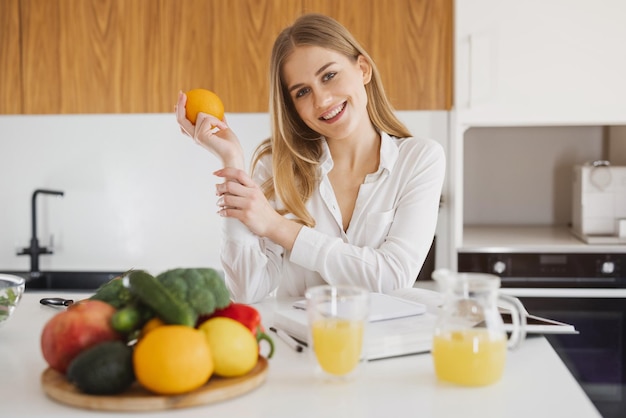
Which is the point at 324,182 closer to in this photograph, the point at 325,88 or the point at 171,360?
the point at 325,88

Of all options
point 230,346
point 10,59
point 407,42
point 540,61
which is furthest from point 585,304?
point 10,59

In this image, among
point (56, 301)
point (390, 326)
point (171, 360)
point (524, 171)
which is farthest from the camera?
point (524, 171)

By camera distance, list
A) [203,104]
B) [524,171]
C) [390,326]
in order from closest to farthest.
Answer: [390,326], [203,104], [524,171]

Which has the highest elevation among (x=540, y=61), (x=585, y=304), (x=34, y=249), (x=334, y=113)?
(x=540, y=61)

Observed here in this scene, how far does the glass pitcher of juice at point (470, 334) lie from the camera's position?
3.15 ft

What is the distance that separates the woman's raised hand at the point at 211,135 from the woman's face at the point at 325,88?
9.0 inches

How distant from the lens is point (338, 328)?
973 millimetres

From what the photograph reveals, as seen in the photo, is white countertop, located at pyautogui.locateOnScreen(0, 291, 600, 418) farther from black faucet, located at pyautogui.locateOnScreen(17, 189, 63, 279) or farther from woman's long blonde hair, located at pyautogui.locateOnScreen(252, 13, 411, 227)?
black faucet, located at pyautogui.locateOnScreen(17, 189, 63, 279)

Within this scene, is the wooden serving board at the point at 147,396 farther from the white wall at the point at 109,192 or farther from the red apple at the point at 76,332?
the white wall at the point at 109,192

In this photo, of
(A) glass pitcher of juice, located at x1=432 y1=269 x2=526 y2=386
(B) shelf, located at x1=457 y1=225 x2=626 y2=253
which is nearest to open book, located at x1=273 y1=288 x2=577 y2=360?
(A) glass pitcher of juice, located at x1=432 y1=269 x2=526 y2=386

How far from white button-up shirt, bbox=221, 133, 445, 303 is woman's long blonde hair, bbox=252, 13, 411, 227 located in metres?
0.04

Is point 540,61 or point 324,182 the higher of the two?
point 540,61

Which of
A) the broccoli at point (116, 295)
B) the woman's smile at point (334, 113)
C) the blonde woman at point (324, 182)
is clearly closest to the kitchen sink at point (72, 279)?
the blonde woman at point (324, 182)

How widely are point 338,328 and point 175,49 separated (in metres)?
2.22
